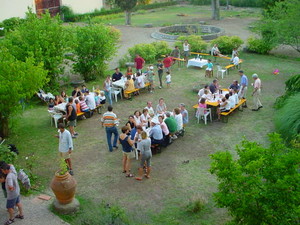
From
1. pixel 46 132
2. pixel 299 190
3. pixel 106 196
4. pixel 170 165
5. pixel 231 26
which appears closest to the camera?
pixel 299 190

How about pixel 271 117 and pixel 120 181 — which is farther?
pixel 271 117

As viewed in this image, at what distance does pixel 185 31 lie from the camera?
31266mm

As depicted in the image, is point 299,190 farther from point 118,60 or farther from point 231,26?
point 231,26

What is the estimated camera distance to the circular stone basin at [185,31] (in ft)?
93.8

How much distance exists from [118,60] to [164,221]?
15.2 metres

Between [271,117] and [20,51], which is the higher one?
[20,51]

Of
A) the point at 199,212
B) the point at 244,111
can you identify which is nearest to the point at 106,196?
the point at 199,212

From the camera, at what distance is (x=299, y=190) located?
6027 mm

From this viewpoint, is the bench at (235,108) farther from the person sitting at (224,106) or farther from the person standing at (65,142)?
the person standing at (65,142)

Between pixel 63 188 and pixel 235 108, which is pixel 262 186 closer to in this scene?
pixel 63 188

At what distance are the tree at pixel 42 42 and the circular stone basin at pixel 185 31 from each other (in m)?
13.4

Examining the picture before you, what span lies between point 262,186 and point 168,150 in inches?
223

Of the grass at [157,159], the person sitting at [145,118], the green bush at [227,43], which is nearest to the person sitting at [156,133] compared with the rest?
the grass at [157,159]

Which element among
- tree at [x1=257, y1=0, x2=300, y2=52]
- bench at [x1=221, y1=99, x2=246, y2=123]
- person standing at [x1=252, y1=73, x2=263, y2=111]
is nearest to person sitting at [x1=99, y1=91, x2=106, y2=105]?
bench at [x1=221, y1=99, x2=246, y2=123]
